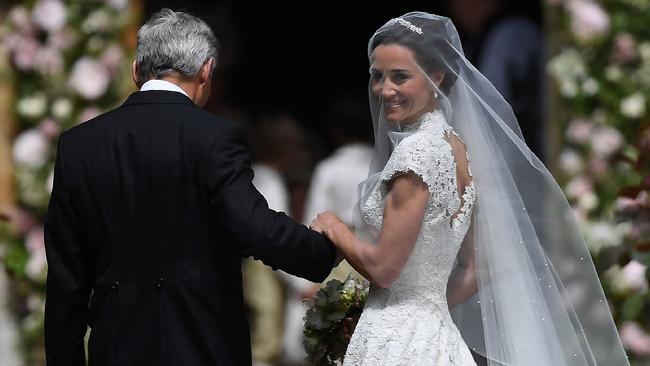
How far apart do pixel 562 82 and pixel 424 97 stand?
2551 mm

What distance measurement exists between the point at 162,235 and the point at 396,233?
0.71 m

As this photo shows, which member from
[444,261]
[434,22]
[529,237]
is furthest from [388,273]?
[434,22]

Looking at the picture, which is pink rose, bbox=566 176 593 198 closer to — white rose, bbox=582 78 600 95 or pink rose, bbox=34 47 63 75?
white rose, bbox=582 78 600 95

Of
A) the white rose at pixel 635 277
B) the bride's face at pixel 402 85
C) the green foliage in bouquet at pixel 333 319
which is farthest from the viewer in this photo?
the white rose at pixel 635 277

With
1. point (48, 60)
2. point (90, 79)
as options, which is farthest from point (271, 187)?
point (48, 60)

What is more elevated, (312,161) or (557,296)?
(312,161)

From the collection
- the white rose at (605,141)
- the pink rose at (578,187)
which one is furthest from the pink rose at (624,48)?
the pink rose at (578,187)

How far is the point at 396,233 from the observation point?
3.75m

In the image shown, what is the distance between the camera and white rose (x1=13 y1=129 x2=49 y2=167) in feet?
21.7

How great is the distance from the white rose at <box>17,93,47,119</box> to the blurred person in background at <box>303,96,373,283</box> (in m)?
1.57

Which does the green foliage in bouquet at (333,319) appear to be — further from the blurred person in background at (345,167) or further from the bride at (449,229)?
the blurred person in background at (345,167)

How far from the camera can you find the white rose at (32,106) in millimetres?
6648

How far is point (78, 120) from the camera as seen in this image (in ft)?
21.9

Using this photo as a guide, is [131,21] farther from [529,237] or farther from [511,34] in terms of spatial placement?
[529,237]
